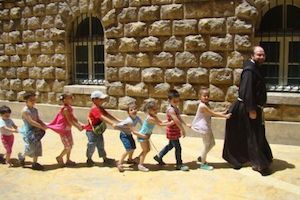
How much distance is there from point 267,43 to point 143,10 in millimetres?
2895

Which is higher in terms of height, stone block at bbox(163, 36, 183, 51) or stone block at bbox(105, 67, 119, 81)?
stone block at bbox(163, 36, 183, 51)

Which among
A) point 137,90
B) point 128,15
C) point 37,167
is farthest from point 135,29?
point 37,167

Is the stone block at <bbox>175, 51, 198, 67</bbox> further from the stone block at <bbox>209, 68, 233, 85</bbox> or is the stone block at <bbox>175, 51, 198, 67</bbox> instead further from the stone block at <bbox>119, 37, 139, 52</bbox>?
the stone block at <bbox>119, 37, 139, 52</bbox>

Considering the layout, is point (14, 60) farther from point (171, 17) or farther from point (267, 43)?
point (267, 43)

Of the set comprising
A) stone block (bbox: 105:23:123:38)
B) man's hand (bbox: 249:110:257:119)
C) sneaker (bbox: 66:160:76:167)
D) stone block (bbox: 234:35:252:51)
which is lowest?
sneaker (bbox: 66:160:76:167)

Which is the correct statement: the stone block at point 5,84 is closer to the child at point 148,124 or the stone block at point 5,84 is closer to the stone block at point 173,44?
the stone block at point 173,44

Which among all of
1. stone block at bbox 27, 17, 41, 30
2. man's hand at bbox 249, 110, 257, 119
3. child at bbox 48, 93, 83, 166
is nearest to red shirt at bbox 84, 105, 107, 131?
child at bbox 48, 93, 83, 166

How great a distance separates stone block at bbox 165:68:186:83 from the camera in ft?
30.5

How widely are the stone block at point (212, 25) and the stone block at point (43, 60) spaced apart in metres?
4.59

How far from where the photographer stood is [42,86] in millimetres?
11625

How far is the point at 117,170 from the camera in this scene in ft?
22.9

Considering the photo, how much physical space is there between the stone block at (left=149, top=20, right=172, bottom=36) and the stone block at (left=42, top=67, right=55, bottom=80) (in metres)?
3.38

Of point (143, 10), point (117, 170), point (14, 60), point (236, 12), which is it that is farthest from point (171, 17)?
point (14, 60)

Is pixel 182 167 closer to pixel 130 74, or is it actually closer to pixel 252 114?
pixel 252 114
